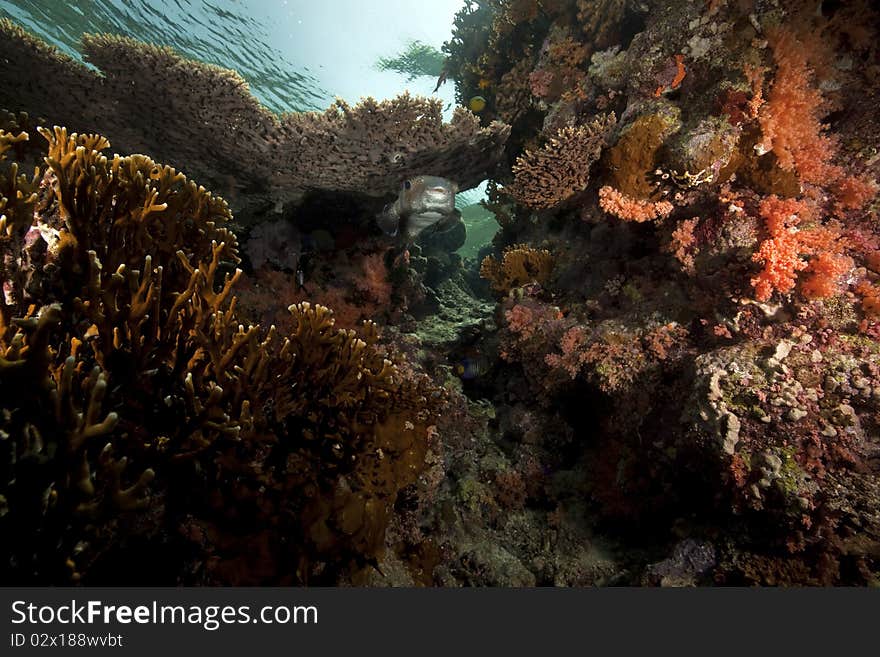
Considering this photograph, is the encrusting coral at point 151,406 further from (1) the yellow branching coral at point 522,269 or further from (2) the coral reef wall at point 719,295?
(1) the yellow branching coral at point 522,269

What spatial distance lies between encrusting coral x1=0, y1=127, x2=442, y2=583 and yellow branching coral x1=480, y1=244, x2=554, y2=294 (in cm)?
370

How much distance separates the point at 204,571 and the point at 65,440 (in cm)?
105

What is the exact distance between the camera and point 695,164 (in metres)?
4.08

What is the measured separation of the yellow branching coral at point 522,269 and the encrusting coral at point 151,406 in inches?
146

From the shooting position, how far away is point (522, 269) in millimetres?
6051

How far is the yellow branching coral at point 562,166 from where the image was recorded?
478cm

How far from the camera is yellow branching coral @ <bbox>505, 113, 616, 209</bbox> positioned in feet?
15.7

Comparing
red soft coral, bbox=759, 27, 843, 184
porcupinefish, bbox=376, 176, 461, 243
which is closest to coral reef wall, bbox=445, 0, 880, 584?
red soft coral, bbox=759, 27, 843, 184

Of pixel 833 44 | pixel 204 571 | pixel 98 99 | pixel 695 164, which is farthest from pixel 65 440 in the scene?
pixel 833 44

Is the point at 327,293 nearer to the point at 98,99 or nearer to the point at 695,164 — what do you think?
the point at 98,99

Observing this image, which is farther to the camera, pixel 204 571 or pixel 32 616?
pixel 204 571

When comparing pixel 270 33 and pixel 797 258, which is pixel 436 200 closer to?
pixel 797 258

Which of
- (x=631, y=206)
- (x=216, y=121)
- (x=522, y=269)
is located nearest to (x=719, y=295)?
(x=631, y=206)

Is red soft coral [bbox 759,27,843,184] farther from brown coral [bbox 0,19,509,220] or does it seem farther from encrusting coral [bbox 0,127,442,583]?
encrusting coral [bbox 0,127,442,583]
